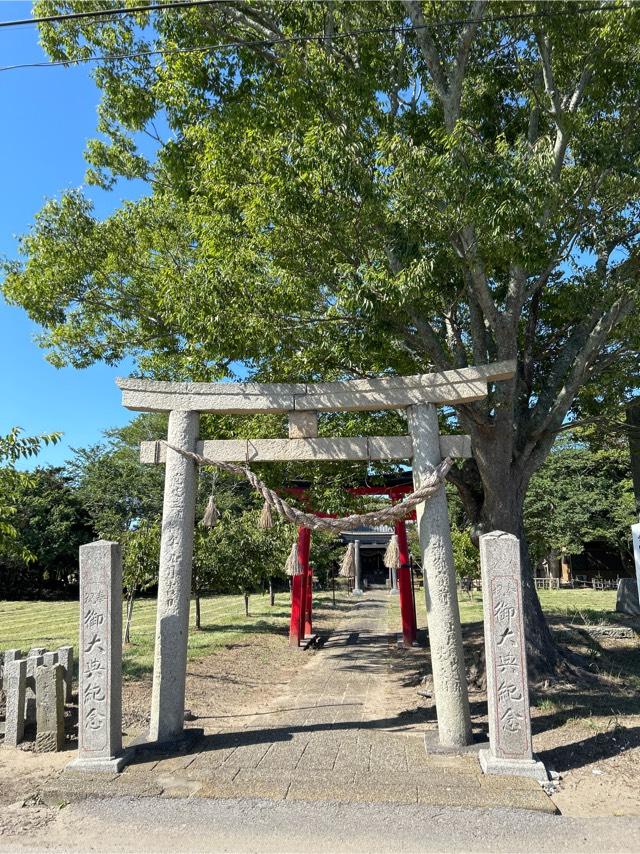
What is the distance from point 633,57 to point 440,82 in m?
2.63

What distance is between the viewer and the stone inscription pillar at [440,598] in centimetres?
627

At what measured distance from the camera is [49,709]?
6777 millimetres

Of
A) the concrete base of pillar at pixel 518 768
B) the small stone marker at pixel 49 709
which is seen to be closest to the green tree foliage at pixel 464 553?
the concrete base of pillar at pixel 518 768

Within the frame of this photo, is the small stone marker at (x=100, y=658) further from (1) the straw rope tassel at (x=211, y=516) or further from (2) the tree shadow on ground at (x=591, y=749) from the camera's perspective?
(2) the tree shadow on ground at (x=591, y=749)

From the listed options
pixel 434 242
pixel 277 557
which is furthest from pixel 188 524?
pixel 277 557

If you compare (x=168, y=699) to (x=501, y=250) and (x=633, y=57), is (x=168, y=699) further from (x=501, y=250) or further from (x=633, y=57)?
(x=633, y=57)

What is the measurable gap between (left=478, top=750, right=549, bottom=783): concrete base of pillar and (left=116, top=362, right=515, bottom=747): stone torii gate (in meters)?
0.69

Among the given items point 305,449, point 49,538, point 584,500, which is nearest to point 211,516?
point 305,449

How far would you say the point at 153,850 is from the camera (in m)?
4.31

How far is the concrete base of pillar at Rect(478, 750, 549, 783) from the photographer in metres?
5.44

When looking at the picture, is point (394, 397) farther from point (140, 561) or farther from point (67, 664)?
point (140, 561)

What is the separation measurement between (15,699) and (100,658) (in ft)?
5.78

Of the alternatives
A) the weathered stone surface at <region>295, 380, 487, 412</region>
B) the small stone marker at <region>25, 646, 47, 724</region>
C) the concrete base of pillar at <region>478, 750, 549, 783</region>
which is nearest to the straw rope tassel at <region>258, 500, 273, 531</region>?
the weathered stone surface at <region>295, 380, 487, 412</region>

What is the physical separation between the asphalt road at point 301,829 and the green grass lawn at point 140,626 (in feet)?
20.6
